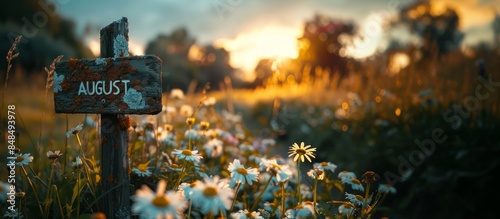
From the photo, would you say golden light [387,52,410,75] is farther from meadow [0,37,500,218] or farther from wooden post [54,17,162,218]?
wooden post [54,17,162,218]

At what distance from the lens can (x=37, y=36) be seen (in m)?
10.9

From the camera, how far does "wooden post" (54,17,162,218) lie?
1560mm

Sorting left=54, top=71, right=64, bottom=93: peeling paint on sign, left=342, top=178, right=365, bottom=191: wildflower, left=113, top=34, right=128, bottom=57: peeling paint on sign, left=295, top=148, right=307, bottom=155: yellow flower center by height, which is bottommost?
left=342, top=178, right=365, bottom=191: wildflower

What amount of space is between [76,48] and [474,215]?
46.6 feet

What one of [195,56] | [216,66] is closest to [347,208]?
[216,66]

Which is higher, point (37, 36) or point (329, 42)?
point (329, 42)

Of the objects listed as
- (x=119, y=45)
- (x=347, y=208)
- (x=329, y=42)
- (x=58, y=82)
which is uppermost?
(x=329, y=42)

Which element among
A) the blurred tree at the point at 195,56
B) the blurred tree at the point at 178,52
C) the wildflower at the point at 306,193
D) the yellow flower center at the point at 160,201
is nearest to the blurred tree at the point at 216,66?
the blurred tree at the point at 195,56

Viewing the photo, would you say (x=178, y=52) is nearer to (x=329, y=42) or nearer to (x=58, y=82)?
(x=329, y=42)

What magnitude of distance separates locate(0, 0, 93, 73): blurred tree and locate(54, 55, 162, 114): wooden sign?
290 inches

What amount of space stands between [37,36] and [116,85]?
10963 millimetres

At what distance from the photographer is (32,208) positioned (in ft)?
5.27

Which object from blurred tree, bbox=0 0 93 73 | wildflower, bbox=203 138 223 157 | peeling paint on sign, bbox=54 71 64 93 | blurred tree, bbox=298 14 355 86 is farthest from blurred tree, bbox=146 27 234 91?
peeling paint on sign, bbox=54 71 64 93

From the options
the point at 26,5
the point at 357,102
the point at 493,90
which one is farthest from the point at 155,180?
the point at 26,5
